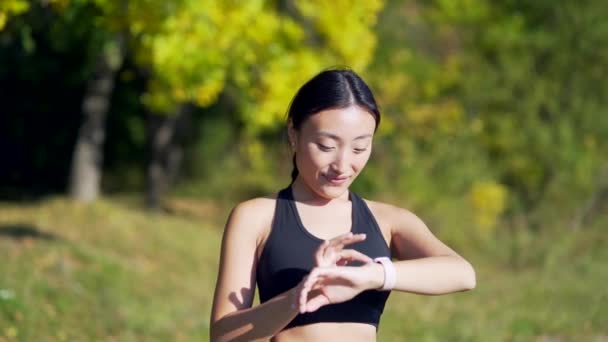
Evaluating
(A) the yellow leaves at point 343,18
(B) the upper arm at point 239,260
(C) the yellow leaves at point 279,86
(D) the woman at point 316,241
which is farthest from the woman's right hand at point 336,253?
(A) the yellow leaves at point 343,18

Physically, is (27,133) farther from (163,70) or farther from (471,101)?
(163,70)

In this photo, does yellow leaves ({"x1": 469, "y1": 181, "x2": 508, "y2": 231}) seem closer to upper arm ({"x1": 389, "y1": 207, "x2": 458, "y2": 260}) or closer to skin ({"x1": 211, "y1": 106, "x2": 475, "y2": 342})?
upper arm ({"x1": 389, "y1": 207, "x2": 458, "y2": 260})

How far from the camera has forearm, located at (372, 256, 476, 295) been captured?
3.11 meters

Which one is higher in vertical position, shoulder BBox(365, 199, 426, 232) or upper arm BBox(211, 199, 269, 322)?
shoulder BBox(365, 199, 426, 232)

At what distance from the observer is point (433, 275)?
10.5ft

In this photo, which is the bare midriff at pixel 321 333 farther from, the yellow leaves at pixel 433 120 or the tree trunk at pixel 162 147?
the yellow leaves at pixel 433 120

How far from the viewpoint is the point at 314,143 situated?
10.7 ft

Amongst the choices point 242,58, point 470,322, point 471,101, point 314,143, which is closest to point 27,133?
point 471,101

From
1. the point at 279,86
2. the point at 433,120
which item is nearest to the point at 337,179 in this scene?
the point at 279,86

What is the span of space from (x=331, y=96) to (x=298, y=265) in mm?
479

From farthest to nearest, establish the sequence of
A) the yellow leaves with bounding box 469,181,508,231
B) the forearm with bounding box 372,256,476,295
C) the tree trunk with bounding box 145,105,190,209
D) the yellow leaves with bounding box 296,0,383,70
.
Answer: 1. the tree trunk with bounding box 145,105,190,209
2. the yellow leaves with bounding box 469,181,508,231
3. the yellow leaves with bounding box 296,0,383,70
4. the forearm with bounding box 372,256,476,295

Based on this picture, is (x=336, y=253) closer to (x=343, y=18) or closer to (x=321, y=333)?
(x=321, y=333)

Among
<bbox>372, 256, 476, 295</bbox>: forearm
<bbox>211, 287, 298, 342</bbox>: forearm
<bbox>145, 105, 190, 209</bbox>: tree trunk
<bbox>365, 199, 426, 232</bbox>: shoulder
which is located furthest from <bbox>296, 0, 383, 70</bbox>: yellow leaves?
<bbox>211, 287, 298, 342</bbox>: forearm

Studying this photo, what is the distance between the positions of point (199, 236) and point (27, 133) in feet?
17.4
